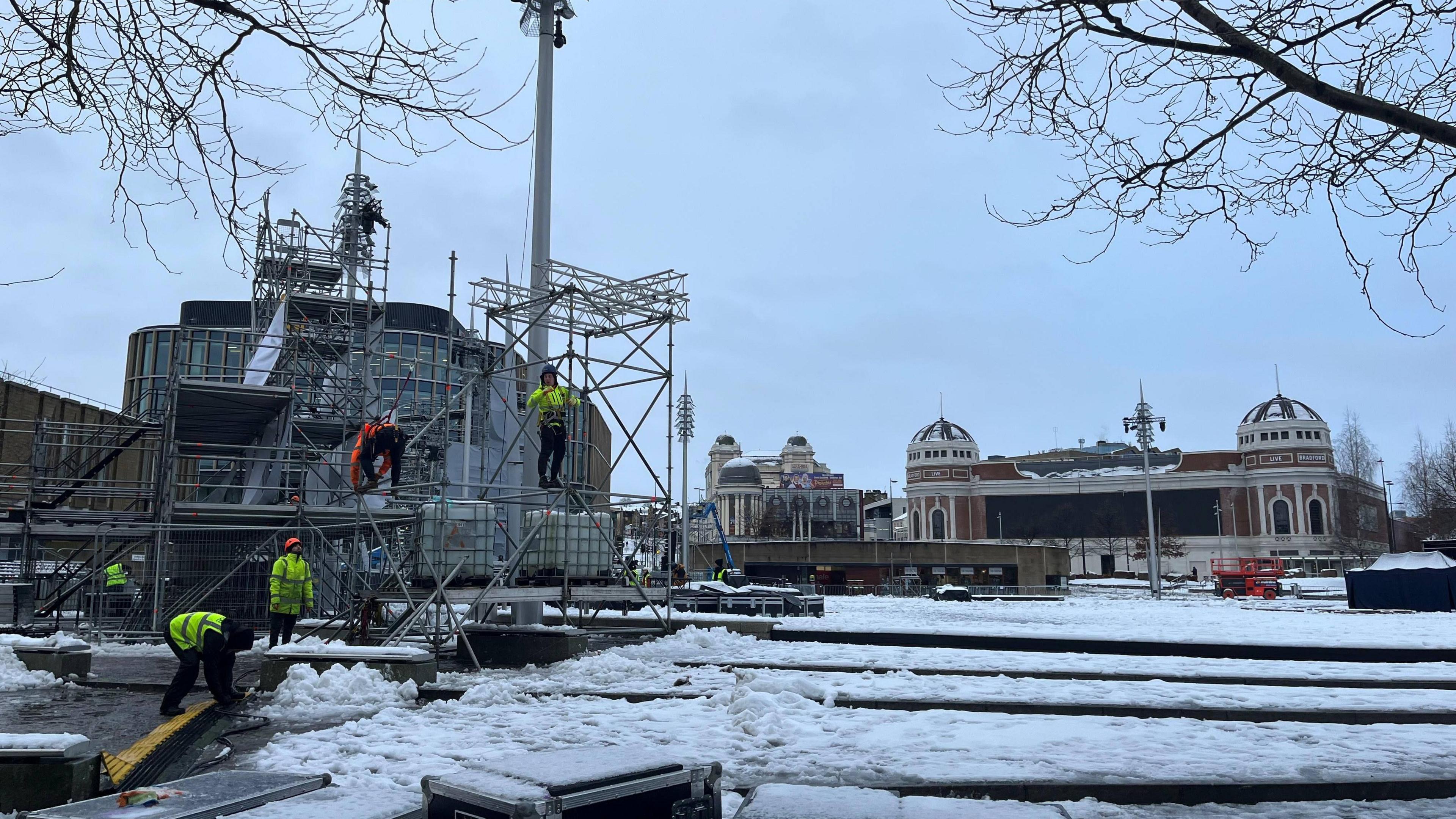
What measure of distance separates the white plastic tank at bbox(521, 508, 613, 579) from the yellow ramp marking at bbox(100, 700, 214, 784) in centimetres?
548

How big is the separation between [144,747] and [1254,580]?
170 ft

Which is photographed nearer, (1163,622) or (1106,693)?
(1106,693)

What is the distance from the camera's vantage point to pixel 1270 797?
20.2ft

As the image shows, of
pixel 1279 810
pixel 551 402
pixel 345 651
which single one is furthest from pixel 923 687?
pixel 551 402

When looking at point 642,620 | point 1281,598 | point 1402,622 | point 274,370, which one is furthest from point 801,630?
point 1281,598

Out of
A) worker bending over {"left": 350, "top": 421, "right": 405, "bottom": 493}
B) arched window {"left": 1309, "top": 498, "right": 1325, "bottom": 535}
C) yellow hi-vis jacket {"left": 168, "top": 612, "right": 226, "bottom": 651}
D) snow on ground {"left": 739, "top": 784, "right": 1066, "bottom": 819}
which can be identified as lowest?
snow on ground {"left": 739, "top": 784, "right": 1066, "bottom": 819}

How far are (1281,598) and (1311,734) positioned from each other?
45.3 metres

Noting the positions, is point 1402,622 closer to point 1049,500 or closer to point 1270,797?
point 1270,797

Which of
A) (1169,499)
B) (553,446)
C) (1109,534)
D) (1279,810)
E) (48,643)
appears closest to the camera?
(1279,810)

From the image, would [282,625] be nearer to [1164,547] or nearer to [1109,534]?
[1164,547]

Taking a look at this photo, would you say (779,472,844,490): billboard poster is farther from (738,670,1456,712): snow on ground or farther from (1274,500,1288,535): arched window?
(738,670,1456,712): snow on ground

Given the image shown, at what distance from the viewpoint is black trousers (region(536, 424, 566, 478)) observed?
573 inches

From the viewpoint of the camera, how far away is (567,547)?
47.0 ft

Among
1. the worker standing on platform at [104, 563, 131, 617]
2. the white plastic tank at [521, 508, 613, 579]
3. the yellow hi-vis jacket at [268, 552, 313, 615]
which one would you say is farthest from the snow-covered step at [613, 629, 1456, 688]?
the worker standing on platform at [104, 563, 131, 617]
